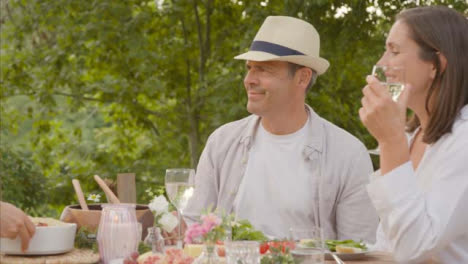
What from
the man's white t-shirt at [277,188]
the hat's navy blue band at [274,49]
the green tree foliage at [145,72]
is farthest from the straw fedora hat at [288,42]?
the green tree foliage at [145,72]

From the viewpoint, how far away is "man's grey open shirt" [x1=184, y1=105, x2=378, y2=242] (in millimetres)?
3811

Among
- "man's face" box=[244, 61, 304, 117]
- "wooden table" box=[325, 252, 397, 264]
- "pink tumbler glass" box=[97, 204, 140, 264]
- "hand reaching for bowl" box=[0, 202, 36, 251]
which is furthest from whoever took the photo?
"man's face" box=[244, 61, 304, 117]

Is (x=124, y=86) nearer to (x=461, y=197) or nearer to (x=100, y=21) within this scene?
(x=100, y=21)

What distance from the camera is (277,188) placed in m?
3.92

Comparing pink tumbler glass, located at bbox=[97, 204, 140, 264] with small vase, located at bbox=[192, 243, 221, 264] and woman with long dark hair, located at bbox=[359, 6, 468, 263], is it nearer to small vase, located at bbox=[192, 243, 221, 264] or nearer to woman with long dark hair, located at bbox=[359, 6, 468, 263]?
small vase, located at bbox=[192, 243, 221, 264]

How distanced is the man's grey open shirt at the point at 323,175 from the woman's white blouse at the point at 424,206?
1256 millimetres

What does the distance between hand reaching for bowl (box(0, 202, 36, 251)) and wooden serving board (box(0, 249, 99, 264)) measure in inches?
2.0

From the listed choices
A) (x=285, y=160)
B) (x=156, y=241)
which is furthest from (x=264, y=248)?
(x=285, y=160)

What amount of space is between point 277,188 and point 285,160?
0.53 ft

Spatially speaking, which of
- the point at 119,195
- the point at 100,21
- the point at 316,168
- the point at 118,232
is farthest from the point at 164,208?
the point at 100,21

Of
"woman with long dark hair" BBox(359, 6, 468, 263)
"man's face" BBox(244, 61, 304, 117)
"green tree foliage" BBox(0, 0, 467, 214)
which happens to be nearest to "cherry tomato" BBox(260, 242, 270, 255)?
"woman with long dark hair" BBox(359, 6, 468, 263)

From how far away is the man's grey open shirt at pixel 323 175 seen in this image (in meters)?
3.81

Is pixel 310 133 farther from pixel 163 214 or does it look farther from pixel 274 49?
pixel 163 214

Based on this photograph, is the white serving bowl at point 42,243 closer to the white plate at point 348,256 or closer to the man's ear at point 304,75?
the white plate at point 348,256
